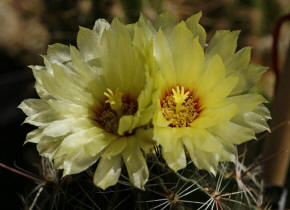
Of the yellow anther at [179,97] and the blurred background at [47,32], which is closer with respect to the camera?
the yellow anther at [179,97]

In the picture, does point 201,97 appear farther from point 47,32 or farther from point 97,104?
point 47,32

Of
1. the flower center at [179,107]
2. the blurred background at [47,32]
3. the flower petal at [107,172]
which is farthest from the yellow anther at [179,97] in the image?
the blurred background at [47,32]

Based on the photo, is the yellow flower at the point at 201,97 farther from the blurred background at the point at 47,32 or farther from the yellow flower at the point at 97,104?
the blurred background at the point at 47,32

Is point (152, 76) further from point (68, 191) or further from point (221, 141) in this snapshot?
point (68, 191)

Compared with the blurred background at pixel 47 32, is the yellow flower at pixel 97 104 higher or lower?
higher

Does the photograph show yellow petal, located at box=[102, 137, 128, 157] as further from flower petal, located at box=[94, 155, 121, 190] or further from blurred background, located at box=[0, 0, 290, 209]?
blurred background, located at box=[0, 0, 290, 209]

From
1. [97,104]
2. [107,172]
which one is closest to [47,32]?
[97,104]

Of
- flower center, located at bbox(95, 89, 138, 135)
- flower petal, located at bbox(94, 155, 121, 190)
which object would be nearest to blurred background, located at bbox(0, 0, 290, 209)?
flower center, located at bbox(95, 89, 138, 135)

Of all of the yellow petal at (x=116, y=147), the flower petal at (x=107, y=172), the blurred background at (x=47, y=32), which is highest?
the yellow petal at (x=116, y=147)
